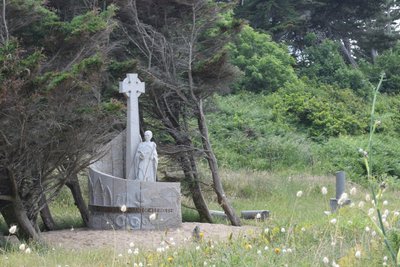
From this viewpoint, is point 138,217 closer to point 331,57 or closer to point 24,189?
point 24,189

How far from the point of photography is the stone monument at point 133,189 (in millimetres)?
13555

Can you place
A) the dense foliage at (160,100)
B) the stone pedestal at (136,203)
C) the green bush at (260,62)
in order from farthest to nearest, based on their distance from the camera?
the green bush at (260,62), the stone pedestal at (136,203), the dense foliage at (160,100)

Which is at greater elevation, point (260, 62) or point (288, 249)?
point (260, 62)

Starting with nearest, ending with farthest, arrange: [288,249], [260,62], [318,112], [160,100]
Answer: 1. [288,249]
2. [160,100]
3. [318,112]
4. [260,62]

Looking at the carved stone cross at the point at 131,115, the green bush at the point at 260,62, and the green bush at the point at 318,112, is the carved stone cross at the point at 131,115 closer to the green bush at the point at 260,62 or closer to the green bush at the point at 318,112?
the green bush at the point at 318,112

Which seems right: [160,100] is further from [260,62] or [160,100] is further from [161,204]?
[260,62]

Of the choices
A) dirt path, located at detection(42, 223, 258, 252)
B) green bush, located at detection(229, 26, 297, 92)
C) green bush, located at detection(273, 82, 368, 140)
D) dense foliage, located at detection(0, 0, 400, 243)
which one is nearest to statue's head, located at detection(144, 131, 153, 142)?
dense foliage, located at detection(0, 0, 400, 243)

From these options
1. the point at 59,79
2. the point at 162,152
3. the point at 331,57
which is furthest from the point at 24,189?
the point at 331,57

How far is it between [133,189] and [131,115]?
5.08 ft

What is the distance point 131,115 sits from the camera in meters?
14.3

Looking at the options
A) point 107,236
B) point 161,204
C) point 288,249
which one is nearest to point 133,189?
point 161,204

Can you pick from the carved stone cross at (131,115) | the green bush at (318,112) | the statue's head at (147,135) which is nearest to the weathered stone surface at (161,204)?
the carved stone cross at (131,115)

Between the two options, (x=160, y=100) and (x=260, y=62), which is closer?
(x=160, y=100)

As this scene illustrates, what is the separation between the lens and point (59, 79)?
10.4 metres
